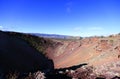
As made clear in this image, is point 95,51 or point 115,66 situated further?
point 95,51

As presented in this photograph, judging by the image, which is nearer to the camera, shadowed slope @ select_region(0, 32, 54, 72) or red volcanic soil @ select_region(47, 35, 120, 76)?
shadowed slope @ select_region(0, 32, 54, 72)

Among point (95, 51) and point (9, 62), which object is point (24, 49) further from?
point (95, 51)

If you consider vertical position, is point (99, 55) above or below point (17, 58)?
below

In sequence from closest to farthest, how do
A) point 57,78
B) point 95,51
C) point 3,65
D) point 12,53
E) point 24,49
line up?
1. point 3,65
2. point 57,78
3. point 12,53
4. point 24,49
5. point 95,51

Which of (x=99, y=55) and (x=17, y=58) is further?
(x=99, y=55)

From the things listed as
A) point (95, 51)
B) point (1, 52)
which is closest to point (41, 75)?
point (1, 52)

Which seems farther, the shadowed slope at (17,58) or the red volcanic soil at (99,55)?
the red volcanic soil at (99,55)

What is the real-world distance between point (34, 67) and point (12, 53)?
98.4 inches

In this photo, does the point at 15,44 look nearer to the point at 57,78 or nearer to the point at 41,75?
the point at 57,78

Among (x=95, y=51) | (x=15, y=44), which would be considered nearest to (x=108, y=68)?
(x=15, y=44)

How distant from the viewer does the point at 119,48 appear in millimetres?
32688

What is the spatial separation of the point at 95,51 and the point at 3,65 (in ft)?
77.9

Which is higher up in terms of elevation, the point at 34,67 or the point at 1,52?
the point at 1,52

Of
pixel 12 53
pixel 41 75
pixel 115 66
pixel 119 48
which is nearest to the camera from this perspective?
pixel 41 75
